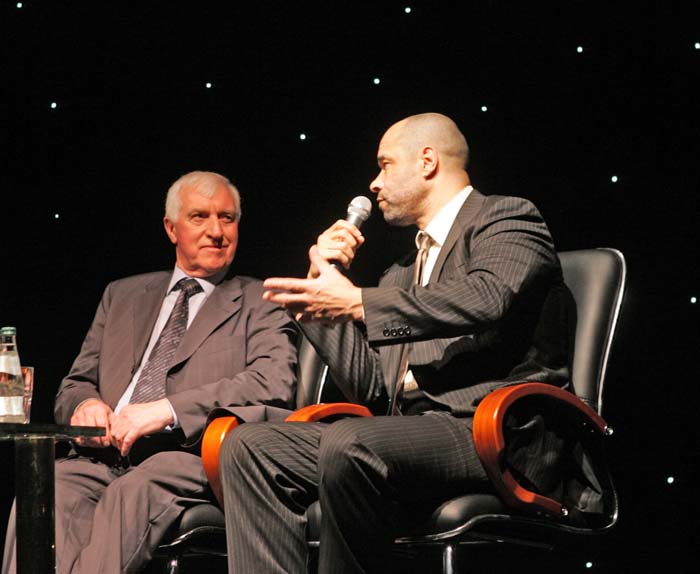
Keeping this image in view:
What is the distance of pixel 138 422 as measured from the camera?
271 cm

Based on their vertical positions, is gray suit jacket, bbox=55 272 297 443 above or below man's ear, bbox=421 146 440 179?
below

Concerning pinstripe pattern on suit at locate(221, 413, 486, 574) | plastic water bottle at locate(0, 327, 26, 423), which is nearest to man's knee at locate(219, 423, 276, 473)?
pinstripe pattern on suit at locate(221, 413, 486, 574)

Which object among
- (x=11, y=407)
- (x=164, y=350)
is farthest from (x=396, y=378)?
(x=11, y=407)

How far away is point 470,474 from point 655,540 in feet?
3.01

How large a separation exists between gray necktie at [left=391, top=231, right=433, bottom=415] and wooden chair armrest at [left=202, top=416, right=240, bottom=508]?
15.7 inches

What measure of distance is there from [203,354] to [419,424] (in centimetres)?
92

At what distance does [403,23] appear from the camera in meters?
3.33

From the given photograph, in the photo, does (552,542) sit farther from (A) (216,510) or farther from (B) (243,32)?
(B) (243,32)

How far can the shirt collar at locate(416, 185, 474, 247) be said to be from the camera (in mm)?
2707

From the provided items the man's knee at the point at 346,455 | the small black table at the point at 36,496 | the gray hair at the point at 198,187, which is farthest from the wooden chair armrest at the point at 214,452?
the gray hair at the point at 198,187

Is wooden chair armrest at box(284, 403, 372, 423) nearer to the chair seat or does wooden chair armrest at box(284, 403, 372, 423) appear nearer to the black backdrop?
the chair seat

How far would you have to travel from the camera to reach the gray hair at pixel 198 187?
325 centimetres

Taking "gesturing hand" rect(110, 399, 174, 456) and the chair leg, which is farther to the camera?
"gesturing hand" rect(110, 399, 174, 456)

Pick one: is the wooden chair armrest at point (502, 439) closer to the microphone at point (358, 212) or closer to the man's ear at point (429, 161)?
the microphone at point (358, 212)
